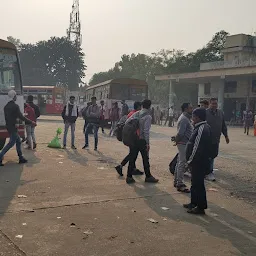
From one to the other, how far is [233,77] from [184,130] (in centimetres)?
3075

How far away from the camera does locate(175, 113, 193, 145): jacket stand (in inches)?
283

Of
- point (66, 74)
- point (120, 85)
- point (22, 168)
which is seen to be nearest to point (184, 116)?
point (22, 168)

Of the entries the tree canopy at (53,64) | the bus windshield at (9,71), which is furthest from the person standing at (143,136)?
the tree canopy at (53,64)

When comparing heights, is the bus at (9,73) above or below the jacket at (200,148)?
above

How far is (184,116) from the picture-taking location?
24.0ft

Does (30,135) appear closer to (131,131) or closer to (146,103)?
(131,131)

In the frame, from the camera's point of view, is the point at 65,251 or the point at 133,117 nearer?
the point at 65,251

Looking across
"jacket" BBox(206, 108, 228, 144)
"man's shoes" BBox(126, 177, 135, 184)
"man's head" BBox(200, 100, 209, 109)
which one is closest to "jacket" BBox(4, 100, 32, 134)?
"man's shoes" BBox(126, 177, 135, 184)

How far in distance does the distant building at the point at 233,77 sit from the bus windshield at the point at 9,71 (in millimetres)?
23308

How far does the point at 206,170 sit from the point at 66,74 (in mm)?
69361

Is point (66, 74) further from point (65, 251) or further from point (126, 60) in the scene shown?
point (65, 251)

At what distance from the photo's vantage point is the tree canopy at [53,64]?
7306 cm

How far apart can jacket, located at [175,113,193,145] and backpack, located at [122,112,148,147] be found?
756 mm

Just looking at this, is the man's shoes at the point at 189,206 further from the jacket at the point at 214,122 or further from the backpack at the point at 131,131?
the jacket at the point at 214,122
